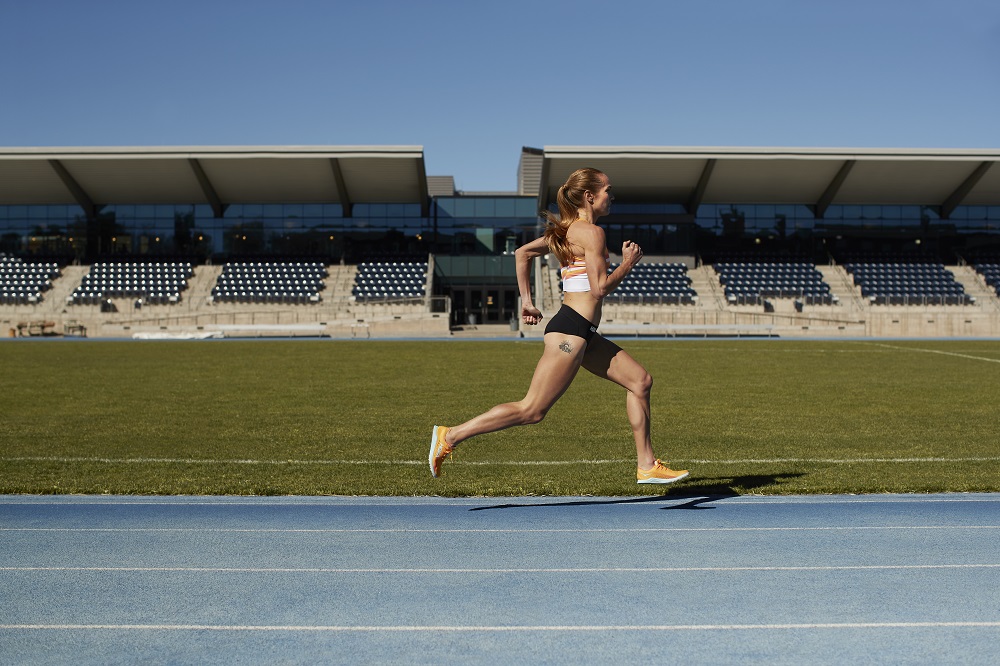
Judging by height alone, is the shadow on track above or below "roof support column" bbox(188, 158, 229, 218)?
below

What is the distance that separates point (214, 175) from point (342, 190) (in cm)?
725

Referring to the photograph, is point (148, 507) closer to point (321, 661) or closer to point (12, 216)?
point (321, 661)

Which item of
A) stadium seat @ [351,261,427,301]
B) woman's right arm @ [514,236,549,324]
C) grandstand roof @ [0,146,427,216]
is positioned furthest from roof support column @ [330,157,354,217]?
woman's right arm @ [514,236,549,324]

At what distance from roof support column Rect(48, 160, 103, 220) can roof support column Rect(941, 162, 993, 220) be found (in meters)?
51.1

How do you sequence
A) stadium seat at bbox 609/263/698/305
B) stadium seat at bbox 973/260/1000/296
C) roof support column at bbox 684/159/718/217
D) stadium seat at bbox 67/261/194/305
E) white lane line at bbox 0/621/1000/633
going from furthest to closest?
stadium seat at bbox 973/260/1000/296 → roof support column at bbox 684/159/718/217 → stadium seat at bbox 67/261/194/305 → stadium seat at bbox 609/263/698/305 → white lane line at bbox 0/621/1000/633

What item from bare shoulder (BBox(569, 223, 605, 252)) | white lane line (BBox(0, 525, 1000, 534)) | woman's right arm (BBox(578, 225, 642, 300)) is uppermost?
bare shoulder (BBox(569, 223, 605, 252))

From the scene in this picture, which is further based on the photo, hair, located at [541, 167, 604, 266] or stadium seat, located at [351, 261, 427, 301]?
stadium seat, located at [351, 261, 427, 301]

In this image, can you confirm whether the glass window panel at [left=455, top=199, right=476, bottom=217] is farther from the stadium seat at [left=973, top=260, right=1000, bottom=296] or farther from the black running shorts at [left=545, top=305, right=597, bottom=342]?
the black running shorts at [left=545, top=305, right=597, bottom=342]

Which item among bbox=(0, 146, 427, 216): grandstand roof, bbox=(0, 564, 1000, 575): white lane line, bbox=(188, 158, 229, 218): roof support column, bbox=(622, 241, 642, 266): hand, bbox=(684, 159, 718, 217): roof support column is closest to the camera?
bbox=(0, 564, 1000, 575): white lane line

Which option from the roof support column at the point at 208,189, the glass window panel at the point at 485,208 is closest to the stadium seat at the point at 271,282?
the roof support column at the point at 208,189

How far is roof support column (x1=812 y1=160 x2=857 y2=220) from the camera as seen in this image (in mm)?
50531

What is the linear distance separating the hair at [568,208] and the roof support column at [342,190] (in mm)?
44822

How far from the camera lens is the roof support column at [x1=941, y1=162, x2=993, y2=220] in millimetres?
50375

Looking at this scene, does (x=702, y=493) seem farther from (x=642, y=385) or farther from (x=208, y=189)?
(x=208, y=189)
